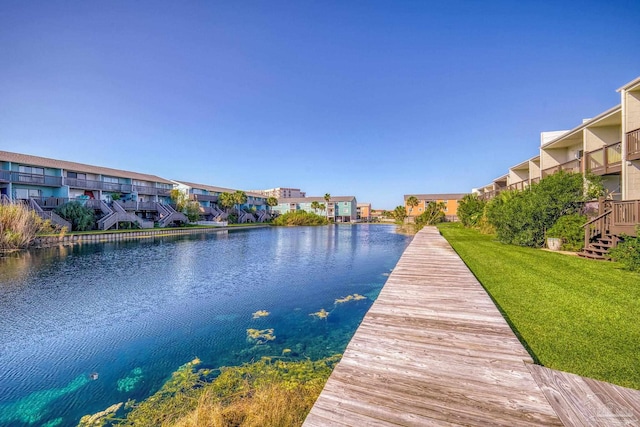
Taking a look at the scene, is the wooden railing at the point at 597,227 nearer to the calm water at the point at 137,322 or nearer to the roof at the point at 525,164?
the calm water at the point at 137,322

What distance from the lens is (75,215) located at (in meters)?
27.4

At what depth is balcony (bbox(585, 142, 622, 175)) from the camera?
480 inches

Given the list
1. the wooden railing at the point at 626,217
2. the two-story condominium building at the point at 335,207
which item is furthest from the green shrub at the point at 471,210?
the two-story condominium building at the point at 335,207

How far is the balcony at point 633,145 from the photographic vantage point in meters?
10.7

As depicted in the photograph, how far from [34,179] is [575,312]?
41625 millimetres

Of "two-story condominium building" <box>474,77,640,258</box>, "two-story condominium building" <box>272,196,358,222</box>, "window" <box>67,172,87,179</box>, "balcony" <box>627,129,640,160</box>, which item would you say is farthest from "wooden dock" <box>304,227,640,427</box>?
"two-story condominium building" <box>272,196,358,222</box>

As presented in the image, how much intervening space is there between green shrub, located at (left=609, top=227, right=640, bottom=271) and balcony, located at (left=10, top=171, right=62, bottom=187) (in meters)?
42.8

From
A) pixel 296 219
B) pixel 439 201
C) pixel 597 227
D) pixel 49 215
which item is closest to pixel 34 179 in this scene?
pixel 49 215

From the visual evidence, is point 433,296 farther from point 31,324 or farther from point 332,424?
point 31,324

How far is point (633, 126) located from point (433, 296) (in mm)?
13199

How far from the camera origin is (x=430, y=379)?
2793 millimetres

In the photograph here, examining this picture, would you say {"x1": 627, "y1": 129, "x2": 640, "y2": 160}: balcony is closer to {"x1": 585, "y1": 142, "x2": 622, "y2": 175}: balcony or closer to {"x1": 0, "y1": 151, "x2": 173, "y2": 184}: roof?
{"x1": 585, "y1": 142, "x2": 622, "y2": 175}: balcony

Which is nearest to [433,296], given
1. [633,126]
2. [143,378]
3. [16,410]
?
[143,378]

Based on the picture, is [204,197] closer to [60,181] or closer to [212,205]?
[212,205]
